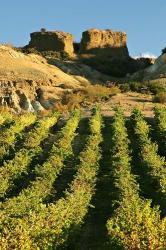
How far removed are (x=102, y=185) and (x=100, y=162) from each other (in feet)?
11.8

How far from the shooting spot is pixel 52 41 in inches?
3287

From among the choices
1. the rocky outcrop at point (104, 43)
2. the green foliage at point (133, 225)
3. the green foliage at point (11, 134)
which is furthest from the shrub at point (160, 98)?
the rocky outcrop at point (104, 43)

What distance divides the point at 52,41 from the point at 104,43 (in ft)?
24.0

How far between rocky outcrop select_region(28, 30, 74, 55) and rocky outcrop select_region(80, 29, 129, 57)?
2067 millimetres

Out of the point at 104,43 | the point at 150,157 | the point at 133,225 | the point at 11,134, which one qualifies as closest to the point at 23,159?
the point at 150,157

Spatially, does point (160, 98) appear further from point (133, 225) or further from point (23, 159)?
point (133, 225)

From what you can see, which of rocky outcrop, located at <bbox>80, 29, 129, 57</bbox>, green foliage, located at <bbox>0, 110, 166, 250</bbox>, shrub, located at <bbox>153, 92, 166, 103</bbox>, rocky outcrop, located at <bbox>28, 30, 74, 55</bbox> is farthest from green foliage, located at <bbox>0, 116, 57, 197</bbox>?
rocky outcrop, located at <bbox>80, 29, 129, 57</bbox>

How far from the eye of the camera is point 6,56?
6531 cm

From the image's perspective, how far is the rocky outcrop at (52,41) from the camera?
82.4 metres

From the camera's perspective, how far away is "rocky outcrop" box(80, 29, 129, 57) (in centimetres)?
8369

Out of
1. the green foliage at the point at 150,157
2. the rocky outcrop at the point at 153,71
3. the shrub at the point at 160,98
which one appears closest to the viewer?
the green foliage at the point at 150,157

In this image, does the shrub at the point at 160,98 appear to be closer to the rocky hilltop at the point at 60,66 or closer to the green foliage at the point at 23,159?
the rocky hilltop at the point at 60,66

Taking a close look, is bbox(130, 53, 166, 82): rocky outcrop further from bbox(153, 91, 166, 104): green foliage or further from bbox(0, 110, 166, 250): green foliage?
bbox(0, 110, 166, 250): green foliage

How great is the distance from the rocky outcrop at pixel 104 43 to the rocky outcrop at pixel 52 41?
2067 mm
